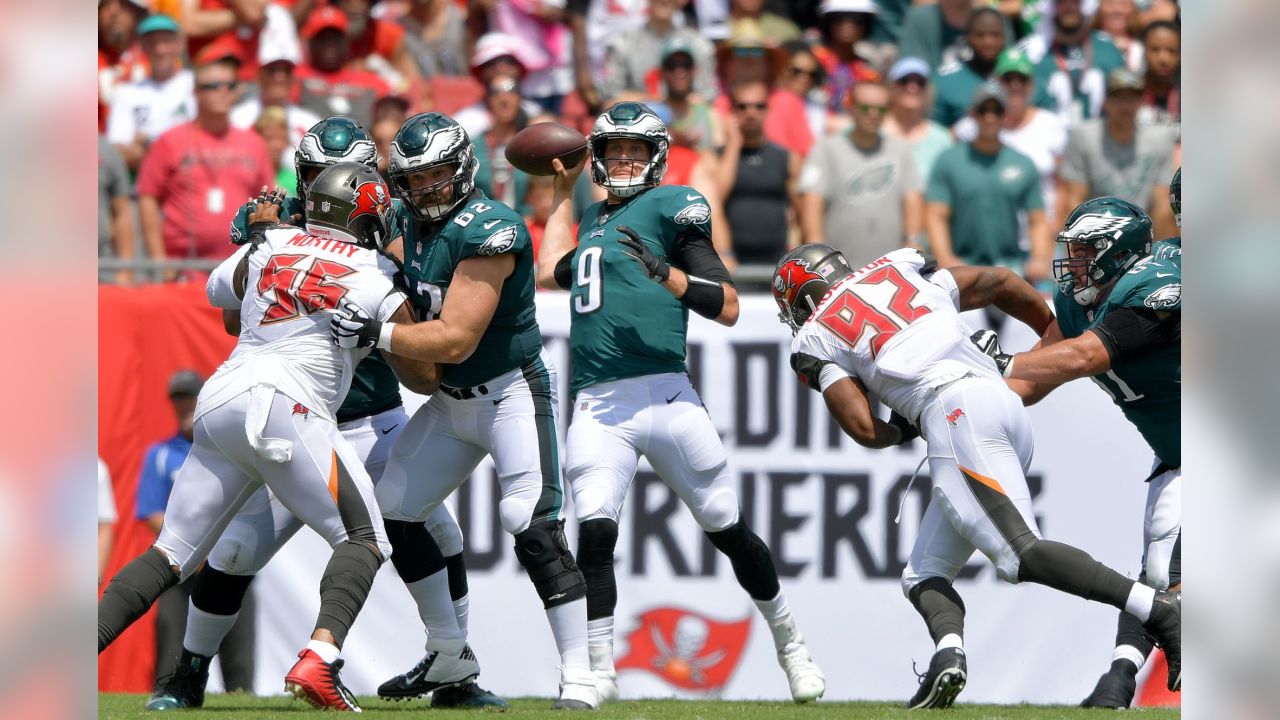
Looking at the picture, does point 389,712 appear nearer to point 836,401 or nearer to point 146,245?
point 836,401

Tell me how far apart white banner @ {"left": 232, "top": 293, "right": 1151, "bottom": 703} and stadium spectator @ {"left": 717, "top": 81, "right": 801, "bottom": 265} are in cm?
108

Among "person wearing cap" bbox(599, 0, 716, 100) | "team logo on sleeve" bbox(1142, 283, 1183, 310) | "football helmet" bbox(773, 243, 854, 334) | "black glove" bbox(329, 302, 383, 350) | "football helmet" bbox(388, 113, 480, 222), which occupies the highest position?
"person wearing cap" bbox(599, 0, 716, 100)

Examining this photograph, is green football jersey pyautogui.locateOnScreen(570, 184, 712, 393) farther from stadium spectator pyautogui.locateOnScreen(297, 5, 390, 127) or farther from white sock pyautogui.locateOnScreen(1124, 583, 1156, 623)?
stadium spectator pyautogui.locateOnScreen(297, 5, 390, 127)

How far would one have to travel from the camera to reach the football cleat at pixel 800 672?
20.8ft

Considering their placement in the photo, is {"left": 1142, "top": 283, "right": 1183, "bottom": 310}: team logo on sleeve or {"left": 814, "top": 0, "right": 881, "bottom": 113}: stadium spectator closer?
{"left": 1142, "top": 283, "right": 1183, "bottom": 310}: team logo on sleeve

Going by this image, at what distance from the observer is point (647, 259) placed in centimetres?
589

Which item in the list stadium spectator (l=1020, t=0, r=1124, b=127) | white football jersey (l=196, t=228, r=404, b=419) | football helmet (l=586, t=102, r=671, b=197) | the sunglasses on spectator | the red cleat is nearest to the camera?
the red cleat

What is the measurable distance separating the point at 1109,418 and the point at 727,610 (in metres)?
2.20

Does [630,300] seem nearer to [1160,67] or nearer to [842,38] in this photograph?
[1160,67]

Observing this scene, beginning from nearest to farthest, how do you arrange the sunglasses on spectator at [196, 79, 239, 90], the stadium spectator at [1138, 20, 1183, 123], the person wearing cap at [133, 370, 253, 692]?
the person wearing cap at [133, 370, 253, 692]
the sunglasses on spectator at [196, 79, 239, 90]
the stadium spectator at [1138, 20, 1183, 123]

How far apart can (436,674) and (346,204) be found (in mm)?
1929

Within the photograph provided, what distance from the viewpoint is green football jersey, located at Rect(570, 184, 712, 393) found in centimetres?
622

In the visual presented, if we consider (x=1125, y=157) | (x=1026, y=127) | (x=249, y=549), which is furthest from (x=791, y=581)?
(x=1026, y=127)

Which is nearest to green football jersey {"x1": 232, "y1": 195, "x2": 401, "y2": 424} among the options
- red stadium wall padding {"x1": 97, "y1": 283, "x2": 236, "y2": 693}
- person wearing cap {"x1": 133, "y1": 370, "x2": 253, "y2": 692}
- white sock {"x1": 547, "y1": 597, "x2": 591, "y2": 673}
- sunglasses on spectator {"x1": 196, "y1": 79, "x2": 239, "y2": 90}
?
white sock {"x1": 547, "y1": 597, "x2": 591, "y2": 673}
